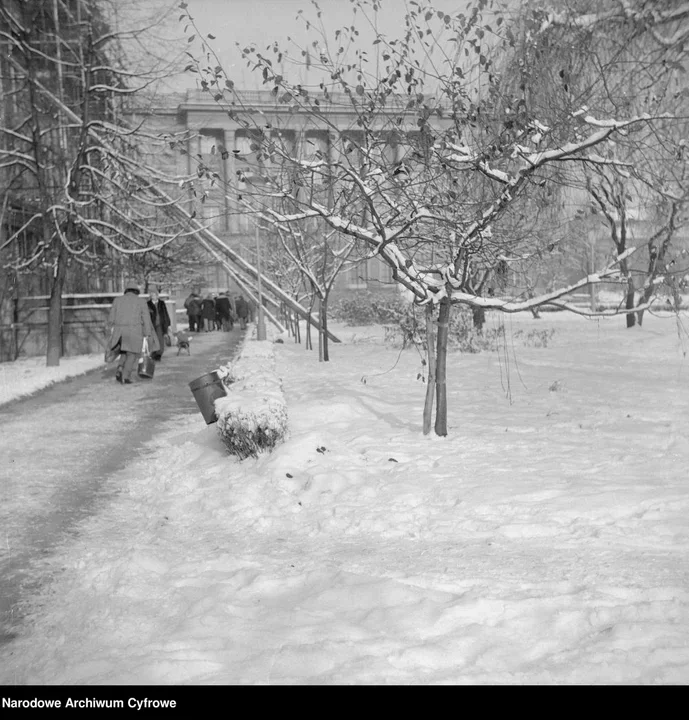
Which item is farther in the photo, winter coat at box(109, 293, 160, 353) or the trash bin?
winter coat at box(109, 293, 160, 353)

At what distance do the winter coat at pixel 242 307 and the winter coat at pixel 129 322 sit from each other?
25.9m

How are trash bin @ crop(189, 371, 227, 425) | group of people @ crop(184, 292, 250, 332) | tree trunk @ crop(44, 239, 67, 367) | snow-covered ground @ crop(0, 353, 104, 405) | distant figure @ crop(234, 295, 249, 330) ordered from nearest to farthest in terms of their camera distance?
trash bin @ crop(189, 371, 227, 425)
snow-covered ground @ crop(0, 353, 104, 405)
tree trunk @ crop(44, 239, 67, 367)
group of people @ crop(184, 292, 250, 332)
distant figure @ crop(234, 295, 249, 330)

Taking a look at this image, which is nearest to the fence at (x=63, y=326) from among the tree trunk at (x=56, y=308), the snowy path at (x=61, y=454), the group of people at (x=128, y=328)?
the tree trunk at (x=56, y=308)

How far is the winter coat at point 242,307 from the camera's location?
133 ft

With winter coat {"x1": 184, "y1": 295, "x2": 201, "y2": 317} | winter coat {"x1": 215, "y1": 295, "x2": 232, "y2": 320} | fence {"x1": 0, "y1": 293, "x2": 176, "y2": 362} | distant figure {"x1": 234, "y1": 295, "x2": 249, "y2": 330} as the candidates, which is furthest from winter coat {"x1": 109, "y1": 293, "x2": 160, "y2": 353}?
distant figure {"x1": 234, "y1": 295, "x2": 249, "y2": 330}

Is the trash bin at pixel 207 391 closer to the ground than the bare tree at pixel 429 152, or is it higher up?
closer to the ground

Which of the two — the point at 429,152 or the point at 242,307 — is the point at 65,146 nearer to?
the point at 429,152

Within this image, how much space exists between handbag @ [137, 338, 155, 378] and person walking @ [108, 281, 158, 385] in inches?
7.9

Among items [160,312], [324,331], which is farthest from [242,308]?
[324,331]

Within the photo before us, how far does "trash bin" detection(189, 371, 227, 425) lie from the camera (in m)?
8.99

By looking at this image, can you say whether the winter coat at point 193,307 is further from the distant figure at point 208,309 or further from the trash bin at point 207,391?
the trash bin at point 207,391

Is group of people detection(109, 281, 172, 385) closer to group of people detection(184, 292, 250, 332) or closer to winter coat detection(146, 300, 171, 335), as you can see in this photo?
winter coat detection(146, 300, 171, 335)

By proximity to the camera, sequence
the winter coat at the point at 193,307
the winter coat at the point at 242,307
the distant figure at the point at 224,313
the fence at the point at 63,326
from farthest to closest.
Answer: the winter coat at the point at 242,307 < the distant figure at the point at 224,313 < the winter coat at the point at 193,307 < the fence at the point at 63,326

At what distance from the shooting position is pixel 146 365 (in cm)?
1505
